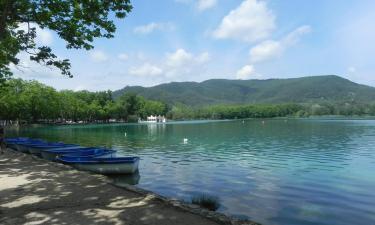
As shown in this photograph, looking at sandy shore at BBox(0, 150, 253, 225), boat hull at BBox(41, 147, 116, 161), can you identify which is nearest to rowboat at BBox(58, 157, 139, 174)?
boat hull at BBox(41, 147, 116, 161)

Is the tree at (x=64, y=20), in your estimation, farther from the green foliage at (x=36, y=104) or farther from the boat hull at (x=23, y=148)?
the green foliage at (x=36, y=104)

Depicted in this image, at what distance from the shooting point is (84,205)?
13320 millimetres

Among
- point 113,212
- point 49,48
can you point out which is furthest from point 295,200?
point 49,48

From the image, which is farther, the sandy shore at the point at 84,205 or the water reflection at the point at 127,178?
the water reflection at the point at 127,178

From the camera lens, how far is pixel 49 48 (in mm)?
17594

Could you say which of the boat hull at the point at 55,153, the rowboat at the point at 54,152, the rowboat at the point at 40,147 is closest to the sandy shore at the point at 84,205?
the boat hull at the point at 55,153

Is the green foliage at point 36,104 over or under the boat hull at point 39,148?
over

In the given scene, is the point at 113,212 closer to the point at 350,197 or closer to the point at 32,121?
the point at 350,197

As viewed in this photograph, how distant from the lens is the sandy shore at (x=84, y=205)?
1151cm

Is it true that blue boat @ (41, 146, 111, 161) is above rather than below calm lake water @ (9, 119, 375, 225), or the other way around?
above

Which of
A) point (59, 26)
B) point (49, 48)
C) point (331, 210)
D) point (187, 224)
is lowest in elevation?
point (331, 210)

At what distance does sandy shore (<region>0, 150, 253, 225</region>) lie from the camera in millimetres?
11508

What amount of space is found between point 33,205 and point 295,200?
13765mm

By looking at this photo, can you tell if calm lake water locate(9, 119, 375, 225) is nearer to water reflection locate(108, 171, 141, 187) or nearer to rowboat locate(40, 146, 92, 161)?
water reflection locate(108, 171, 141, 187)
